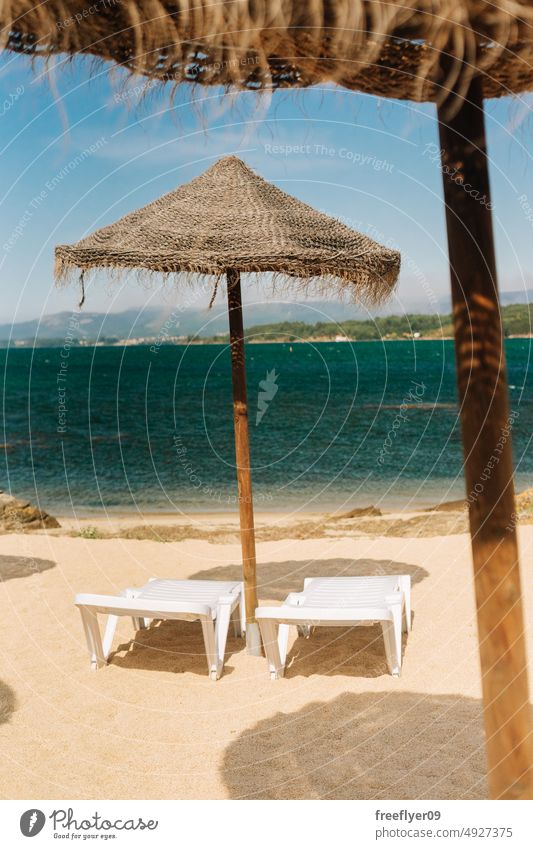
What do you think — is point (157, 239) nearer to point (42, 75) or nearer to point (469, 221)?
point (469, 221)

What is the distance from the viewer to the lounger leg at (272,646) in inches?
161

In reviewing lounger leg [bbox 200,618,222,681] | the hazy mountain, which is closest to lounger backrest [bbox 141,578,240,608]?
lounger leg [bbox 200,618,222,681]

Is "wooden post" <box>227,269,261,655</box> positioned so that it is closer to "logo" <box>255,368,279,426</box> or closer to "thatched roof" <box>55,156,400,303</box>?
"thatched roof" <box>55,156,400,303</box>

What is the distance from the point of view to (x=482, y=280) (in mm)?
1734

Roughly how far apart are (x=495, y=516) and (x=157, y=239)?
3.01 metres

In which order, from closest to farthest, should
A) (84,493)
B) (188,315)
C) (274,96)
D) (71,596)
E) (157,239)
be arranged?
(274,96), (157,239), (71,596), (84,493), (188,315)

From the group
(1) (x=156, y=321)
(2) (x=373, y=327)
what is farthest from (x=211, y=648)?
(2) (x=373, y=327)

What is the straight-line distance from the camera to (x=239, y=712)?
378 centimetres

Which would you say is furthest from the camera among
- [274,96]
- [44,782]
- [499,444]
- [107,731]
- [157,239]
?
[157,239]

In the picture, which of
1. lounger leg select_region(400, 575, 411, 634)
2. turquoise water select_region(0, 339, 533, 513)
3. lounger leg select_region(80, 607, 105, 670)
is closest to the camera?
lounger leg select_region(80, 607, 105, 670)

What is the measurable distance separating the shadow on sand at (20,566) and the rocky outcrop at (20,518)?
1.68 m

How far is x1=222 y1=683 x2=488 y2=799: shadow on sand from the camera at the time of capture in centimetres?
297

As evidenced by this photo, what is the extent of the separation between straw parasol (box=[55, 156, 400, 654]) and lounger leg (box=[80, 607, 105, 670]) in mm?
870

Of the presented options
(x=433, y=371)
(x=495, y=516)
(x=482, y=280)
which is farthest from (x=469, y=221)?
(x=433, y=371)
